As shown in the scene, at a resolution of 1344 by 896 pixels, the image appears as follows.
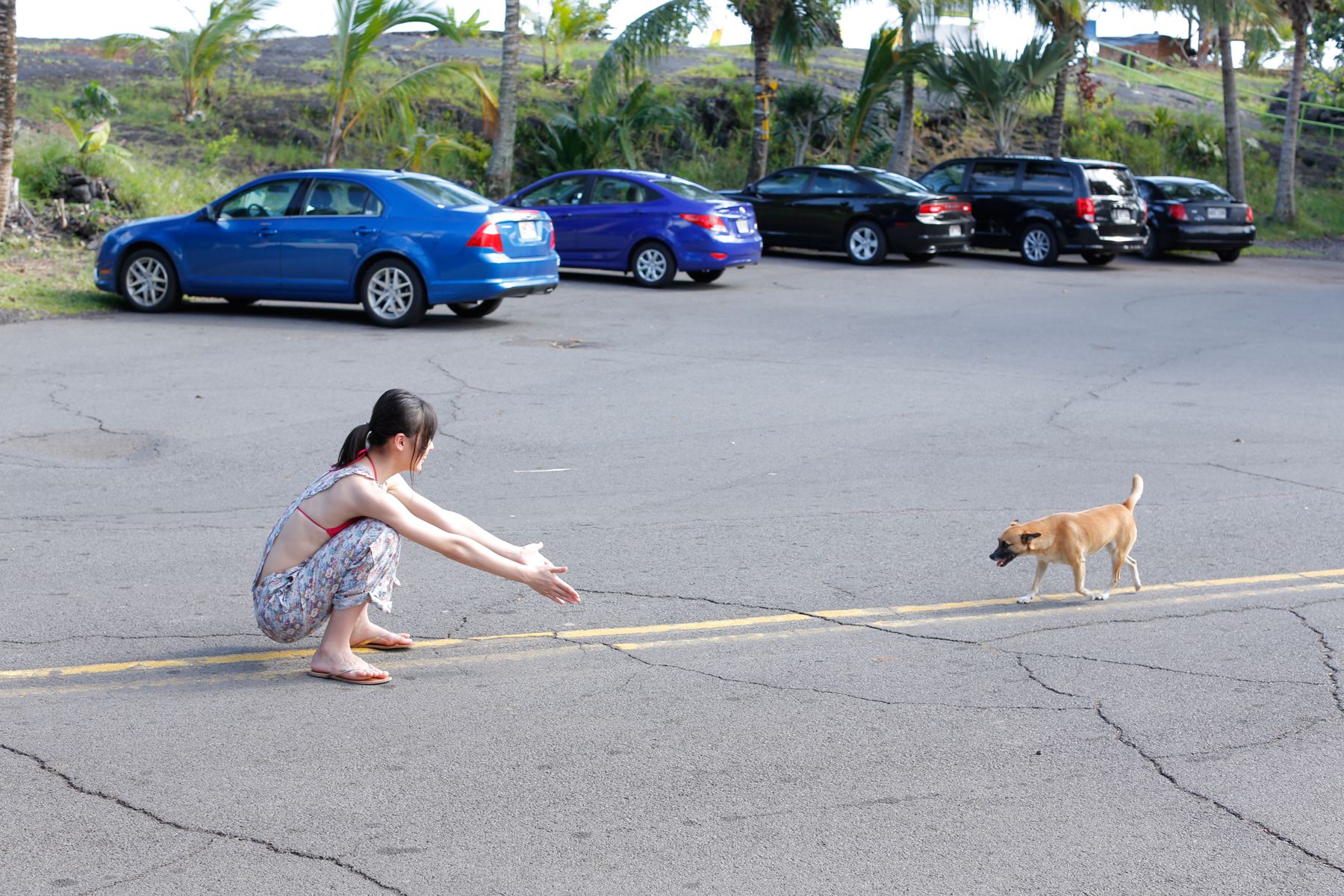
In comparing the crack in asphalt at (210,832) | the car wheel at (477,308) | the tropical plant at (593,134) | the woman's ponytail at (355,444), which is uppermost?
the tropical plant at (593,134)

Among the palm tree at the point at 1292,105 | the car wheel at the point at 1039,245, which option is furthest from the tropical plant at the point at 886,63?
the palm tree at the point at 1292,105

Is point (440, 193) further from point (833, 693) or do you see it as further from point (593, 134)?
point (593, 134)

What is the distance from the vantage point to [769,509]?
7945 mm

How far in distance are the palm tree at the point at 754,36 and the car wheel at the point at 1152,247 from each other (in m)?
7.91

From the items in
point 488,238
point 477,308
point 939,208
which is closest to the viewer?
point 488,238

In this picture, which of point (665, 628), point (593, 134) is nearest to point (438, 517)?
point (665, 628)

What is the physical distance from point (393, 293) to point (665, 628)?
10003mm

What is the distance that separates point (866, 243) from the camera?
77.2 feet

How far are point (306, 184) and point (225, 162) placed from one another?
54.0ft

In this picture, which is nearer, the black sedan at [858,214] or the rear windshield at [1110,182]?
the black sedan at [858,214]

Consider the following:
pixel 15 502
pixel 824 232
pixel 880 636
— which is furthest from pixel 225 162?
pixel 880 636

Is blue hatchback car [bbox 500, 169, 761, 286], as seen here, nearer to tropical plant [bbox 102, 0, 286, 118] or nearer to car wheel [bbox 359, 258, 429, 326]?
car wheel [bbox 359, 258, 429, 326]

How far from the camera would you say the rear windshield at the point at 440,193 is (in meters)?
15.1

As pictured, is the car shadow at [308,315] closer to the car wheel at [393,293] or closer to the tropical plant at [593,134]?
the car wheel at [393,293]
